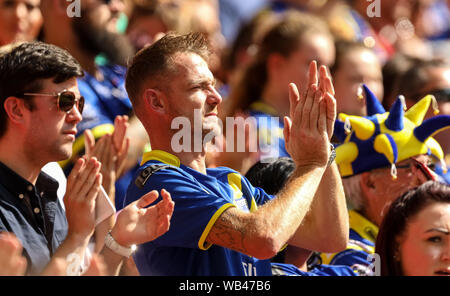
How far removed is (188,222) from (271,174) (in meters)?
0.92

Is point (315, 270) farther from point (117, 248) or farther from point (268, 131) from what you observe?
point (117, 248)

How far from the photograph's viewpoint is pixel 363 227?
4.41 metres

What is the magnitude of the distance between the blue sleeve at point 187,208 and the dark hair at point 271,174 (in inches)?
28.2

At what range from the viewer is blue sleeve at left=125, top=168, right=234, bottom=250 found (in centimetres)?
311

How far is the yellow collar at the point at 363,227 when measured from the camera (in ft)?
14.4

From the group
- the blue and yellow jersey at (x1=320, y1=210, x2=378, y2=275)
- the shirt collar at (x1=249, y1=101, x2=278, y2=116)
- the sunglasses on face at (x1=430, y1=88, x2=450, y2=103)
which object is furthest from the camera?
the sunglasses on face at (x1=430, y1=88, x2=450, y2=103)

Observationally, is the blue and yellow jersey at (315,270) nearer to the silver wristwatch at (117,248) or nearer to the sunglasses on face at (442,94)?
the silver wristwatch at (117,248)

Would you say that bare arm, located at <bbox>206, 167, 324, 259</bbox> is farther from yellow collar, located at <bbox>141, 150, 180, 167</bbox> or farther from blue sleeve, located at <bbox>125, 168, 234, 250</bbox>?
yellow collar, located at <bbox>141, 150, 180, 167</bbox>

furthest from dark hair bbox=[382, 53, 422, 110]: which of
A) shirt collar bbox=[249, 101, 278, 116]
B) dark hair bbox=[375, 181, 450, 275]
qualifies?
dark hair bbox=[375, 181, 450, 275]

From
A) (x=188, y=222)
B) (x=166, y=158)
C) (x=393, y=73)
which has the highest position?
(x=166, y=158)

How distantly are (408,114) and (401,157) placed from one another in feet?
0.73

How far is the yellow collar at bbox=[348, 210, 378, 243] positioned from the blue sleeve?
1344mm

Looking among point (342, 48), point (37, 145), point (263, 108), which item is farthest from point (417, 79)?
point (37, 145)

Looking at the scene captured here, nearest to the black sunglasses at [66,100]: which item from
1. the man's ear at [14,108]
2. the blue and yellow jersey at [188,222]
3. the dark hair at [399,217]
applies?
the man's ear at [14,108]
